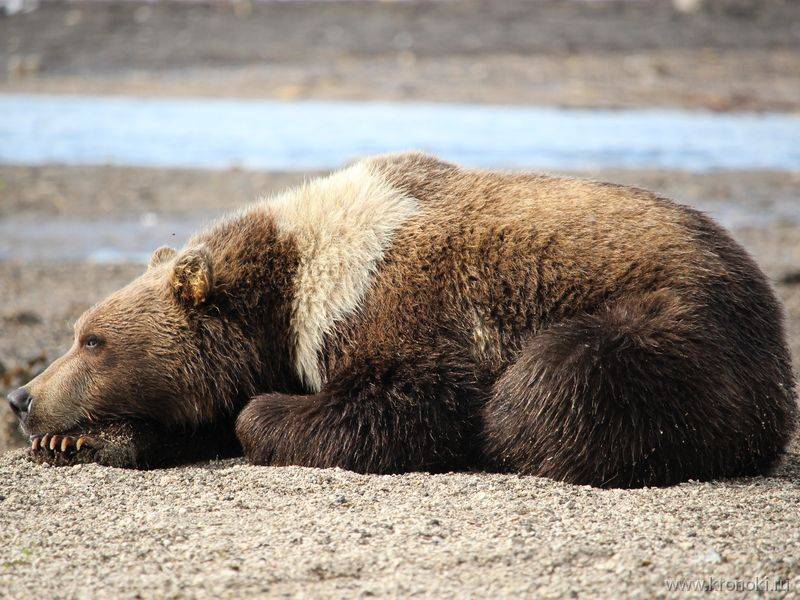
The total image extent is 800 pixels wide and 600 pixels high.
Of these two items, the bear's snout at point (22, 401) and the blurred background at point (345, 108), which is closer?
the bear's snout at point (22, 401)

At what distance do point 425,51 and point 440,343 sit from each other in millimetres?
19196

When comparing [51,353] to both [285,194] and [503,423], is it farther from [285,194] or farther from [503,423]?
[503,423]

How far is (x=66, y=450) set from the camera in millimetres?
5098

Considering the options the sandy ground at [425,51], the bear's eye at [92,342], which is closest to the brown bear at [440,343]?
the bear's eye at [92,342]

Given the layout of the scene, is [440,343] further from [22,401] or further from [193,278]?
[22,401]

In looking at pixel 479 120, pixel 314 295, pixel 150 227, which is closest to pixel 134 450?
pixel 314 295

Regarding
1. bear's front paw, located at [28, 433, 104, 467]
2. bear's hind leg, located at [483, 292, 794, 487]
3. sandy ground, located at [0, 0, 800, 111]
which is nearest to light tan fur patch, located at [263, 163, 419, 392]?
bear's hind leg, located at [483, 292, 794, 487]

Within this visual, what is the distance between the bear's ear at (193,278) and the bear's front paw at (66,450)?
30.7 inches

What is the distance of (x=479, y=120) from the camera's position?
19312 millimetres

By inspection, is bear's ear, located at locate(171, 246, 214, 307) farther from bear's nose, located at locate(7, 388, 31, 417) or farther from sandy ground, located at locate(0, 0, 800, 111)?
sandy ground, located at locate(0, 0, 800, 111)

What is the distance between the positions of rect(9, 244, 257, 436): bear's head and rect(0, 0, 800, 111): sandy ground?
16170 millimetres

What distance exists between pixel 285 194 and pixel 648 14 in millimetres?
21463

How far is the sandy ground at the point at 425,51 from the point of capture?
846 inches

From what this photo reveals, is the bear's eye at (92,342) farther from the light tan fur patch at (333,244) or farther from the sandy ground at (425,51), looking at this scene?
the sandy ground at (425,51)
